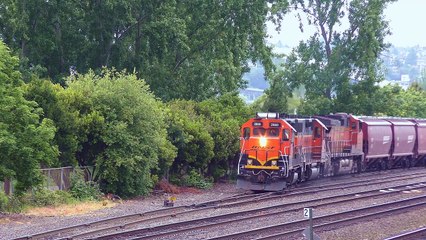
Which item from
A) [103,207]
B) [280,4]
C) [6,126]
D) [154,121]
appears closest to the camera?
[6,126]

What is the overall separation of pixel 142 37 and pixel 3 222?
92.9 ft

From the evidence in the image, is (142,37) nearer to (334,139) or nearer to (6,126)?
(334,139)

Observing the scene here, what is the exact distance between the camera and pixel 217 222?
23094 millimetres

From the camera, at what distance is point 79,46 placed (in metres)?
49.2

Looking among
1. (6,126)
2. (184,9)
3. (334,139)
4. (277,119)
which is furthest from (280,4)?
(6,126)

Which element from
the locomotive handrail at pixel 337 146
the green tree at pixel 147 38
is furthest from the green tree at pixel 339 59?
the locomotive handrail at pixel 337 146

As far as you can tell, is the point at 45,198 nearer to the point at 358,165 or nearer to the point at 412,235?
the point at 412,235

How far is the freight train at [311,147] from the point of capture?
109 feet

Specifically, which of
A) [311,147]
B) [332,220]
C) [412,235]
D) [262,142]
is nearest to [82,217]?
[332,220]

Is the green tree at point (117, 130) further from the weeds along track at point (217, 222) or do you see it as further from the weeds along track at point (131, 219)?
the weeds along track at point (217, 222)

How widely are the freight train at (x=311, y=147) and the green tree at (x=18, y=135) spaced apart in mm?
10840

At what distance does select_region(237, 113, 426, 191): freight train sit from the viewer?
3322 cm

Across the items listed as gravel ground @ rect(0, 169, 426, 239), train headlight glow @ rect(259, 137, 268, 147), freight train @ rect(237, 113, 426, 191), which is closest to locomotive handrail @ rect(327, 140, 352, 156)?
freight train @ rect(237, 113, 426, 191)

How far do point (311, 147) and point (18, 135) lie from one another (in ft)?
54.8
